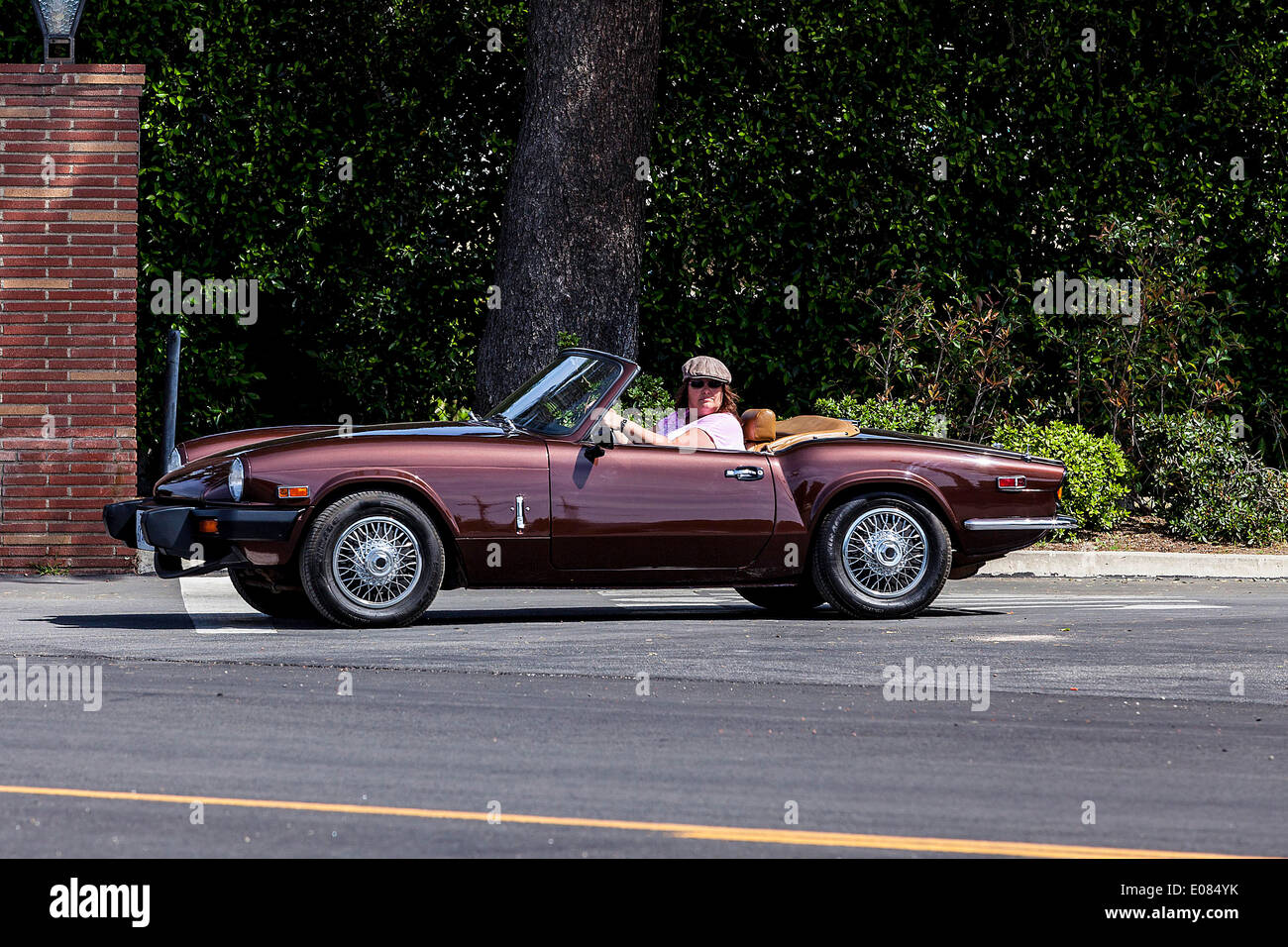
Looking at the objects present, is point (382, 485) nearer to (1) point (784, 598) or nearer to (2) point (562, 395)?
(2) point (562, 395)

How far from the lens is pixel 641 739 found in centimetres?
653

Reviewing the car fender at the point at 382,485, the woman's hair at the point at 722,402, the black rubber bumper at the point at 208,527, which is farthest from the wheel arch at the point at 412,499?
the woman's hair at the point at 722,402

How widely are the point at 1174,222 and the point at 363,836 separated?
13.2 meters

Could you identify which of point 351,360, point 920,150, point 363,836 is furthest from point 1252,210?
point 363,836

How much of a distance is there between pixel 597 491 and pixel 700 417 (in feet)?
3.45

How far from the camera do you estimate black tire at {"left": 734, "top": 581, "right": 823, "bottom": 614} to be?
11.0 meters

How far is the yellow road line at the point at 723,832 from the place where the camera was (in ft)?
15.9

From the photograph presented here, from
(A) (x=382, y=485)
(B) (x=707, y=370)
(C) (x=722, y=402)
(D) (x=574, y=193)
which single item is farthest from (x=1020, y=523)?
(D) (x=574, y=193)

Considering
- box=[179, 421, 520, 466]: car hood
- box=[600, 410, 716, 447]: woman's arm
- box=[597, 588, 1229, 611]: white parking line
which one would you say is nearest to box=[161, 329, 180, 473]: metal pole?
box=[179, 421, 520, 466]: car hood

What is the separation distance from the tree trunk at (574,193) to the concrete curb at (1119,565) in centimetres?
356

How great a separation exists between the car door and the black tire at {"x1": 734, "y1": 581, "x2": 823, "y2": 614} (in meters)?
0.75

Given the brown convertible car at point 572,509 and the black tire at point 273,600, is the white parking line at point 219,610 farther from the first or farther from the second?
the brown convertible car at point 572,509
